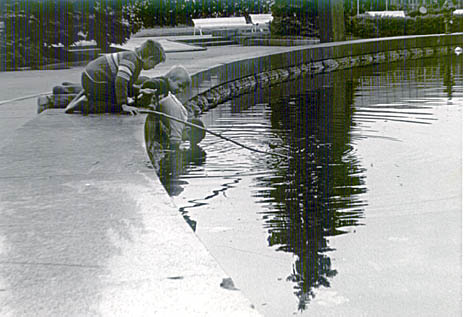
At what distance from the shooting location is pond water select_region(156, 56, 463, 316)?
15.3 ft

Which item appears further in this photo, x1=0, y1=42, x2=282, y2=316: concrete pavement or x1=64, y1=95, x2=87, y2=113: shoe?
x1=64, y1=95, x2=87, y2=113: shoe

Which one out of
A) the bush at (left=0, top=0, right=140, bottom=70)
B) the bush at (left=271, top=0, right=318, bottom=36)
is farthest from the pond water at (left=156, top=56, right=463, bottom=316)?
the bush at (left=271, top=0, right=318, bottom=36)

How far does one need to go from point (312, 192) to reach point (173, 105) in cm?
261

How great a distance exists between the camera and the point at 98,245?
12.5ft

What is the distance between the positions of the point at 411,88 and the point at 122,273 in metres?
13.6

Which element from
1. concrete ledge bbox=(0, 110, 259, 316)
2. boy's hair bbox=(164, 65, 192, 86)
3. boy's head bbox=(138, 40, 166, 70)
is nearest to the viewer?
concrete ledge bbox=(0, 110, 259, 316)

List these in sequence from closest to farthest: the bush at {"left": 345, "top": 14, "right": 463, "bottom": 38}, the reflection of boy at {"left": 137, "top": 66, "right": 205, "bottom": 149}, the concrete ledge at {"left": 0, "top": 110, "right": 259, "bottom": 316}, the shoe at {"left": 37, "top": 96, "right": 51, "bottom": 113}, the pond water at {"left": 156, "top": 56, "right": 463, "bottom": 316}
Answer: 1. the concrete ledge at {"left": 0, "top": 110, "right": 259, "bottom": 316}
2. the pond water at {"left": 156, "top": 56, "right": 463, "bottom": 316}
3. the reflection of boy at {"left": 137, "top": 66, "right": 205, "bottom": 149}
4. the shoe at {"left": 37, "top": 96, "right": 51, "bottom": 113}
5. the bush at {"left": 345, "top": 14, "right": 463, "bottom": 38}

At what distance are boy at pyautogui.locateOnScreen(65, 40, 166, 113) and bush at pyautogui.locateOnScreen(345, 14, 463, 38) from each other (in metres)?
22.7

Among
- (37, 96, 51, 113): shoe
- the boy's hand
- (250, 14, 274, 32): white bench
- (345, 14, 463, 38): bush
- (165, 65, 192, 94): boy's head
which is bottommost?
the boy's hand

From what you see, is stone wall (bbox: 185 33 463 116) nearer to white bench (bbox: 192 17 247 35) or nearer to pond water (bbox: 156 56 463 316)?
pond water (bbox: 156 56 463 316)

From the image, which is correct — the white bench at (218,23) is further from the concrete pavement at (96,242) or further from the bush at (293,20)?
the concrete pavement at (96,242)

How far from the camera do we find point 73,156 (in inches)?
244

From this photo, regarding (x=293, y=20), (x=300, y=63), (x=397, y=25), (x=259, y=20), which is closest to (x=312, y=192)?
(x=300, y=63)

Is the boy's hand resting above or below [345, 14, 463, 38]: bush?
below
